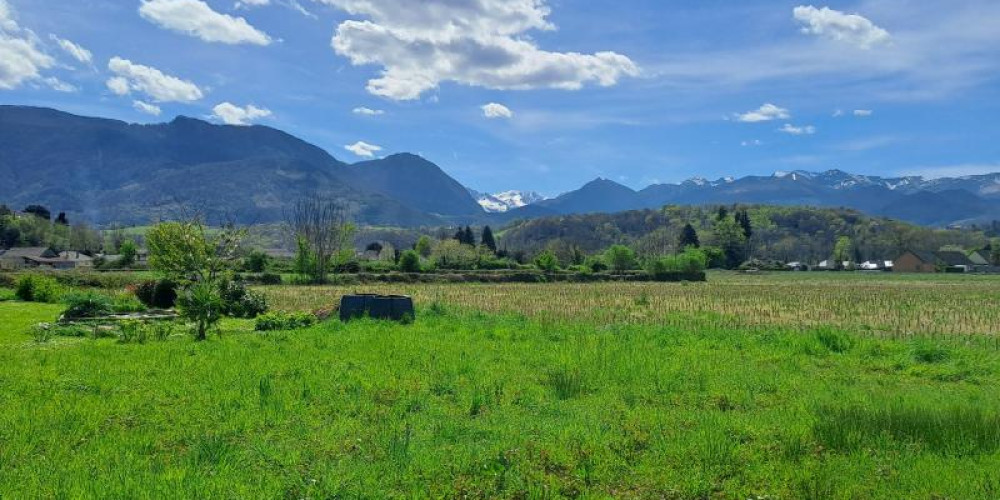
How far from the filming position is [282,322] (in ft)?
66.1

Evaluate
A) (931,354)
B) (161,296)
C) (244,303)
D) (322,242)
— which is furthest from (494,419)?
(322,242)

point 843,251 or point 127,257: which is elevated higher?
point 843,251

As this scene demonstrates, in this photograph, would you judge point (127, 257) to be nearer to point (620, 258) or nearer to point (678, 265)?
point (620, 258)

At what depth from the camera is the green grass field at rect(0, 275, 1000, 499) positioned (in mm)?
6473

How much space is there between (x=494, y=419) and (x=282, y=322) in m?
12.9

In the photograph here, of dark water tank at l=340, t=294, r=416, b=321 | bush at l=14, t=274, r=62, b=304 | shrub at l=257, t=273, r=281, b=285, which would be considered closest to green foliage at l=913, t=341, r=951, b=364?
dark water tank at l=340, t=294, r=416, b=321

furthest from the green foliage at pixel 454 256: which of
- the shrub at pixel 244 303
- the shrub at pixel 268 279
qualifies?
the shrub at pixel 244 303

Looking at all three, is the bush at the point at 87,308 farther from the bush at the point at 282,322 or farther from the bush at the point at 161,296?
the bush at the point at 282,322

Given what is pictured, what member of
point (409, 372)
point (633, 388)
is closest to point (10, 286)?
point (409, 372)

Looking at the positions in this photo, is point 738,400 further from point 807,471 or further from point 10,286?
point 10,286

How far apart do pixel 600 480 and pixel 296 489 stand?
9.62 ft

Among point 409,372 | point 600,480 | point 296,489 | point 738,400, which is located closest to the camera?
point 296,489

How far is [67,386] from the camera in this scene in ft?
34.2

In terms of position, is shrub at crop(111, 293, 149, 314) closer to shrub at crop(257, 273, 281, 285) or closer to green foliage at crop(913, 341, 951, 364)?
green foliage at crop(913, 341, 951, 364)
